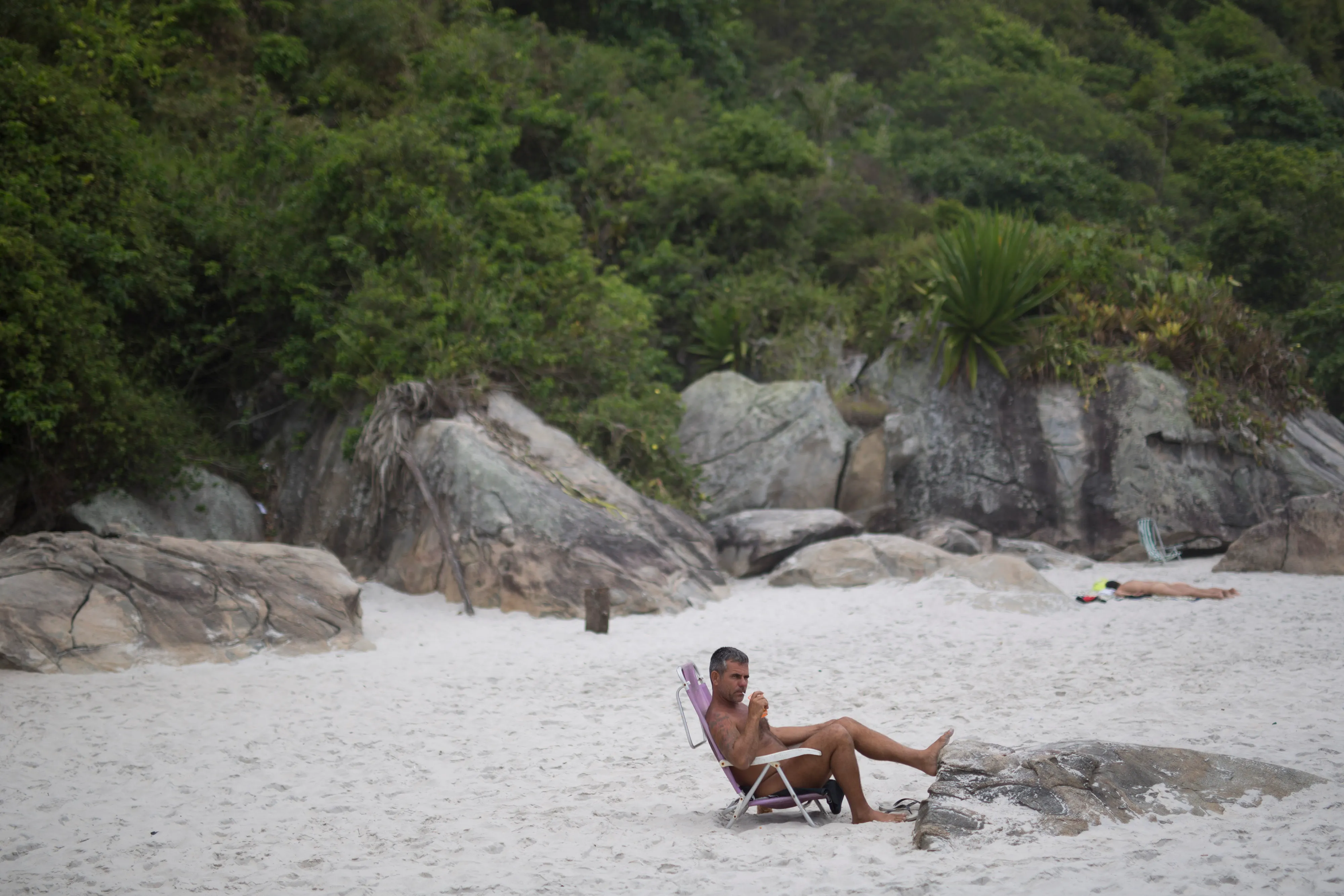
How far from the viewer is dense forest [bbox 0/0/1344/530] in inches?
394

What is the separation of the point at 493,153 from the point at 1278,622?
1065cm


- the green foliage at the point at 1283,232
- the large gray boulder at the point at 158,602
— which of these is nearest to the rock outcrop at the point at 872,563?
the large gray boulder at the point at 158,602

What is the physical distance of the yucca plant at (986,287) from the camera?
40.3 ft

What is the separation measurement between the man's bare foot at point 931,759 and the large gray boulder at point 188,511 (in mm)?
7587

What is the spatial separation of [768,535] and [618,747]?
578 centimetres

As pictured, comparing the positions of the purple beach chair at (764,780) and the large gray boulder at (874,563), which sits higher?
the large gray boulder at (874,563)

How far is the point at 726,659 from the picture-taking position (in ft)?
13.1

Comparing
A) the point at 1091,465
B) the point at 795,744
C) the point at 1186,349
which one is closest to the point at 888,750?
the point at 795,744

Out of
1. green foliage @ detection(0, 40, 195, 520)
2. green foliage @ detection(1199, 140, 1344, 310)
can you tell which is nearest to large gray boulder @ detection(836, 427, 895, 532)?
green foliage @ detection(0, 40, 195, 520)

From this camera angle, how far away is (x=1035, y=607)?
809cm

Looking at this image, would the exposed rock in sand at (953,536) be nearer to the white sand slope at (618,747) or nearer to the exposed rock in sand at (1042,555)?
the exposed rock in sand at (1042,555)

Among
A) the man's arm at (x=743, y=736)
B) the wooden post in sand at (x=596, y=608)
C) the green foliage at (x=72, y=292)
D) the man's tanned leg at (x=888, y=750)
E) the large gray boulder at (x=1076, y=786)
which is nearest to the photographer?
the large gray boulder at (x=1076, y=786)

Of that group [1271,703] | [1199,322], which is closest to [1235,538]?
[1199,322]

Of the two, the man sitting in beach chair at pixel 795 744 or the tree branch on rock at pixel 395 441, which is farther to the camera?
the tree branch on rock at pixel 395 441
